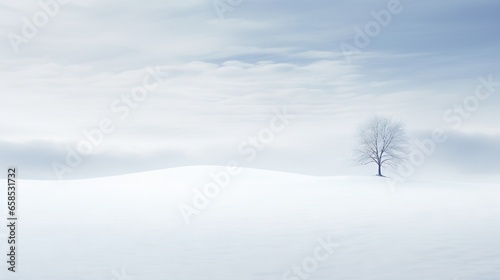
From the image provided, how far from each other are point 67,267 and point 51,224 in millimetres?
7441

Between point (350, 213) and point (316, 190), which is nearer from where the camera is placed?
point (350, 213)

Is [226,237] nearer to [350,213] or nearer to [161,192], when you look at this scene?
[350,213]

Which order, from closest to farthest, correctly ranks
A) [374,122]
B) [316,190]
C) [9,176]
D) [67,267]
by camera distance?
[67,267] < [9,176] < [316,190] < [374,122]

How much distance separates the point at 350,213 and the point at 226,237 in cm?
770

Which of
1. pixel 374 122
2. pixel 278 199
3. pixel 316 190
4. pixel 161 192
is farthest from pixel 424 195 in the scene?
pixel 161 192

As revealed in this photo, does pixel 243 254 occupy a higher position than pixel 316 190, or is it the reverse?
pixel 316 190

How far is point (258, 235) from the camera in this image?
17.0 meters

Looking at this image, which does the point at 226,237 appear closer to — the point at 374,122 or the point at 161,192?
→ the point at 161,192

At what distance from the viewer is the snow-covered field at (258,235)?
1240 centimetres

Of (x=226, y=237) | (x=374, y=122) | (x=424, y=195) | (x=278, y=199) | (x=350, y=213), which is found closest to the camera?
(x=226, y=237)

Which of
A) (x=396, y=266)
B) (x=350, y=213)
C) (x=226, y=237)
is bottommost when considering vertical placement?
(x=396, y=266)

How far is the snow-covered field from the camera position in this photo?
12398 mm

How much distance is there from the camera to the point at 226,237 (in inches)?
657

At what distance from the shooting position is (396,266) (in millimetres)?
12680
